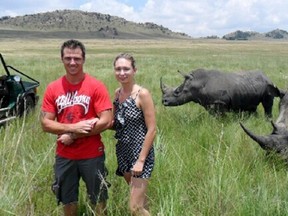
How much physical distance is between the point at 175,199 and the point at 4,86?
5549mm

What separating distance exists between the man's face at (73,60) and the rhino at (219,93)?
19.7 feet

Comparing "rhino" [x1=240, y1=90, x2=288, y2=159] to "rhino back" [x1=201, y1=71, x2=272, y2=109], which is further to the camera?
"rhino back" [x1=201, y1=71, x2=272, y2=109]

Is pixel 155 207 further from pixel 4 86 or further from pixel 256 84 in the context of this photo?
pixel 256 84

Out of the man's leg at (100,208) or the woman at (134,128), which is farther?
the man's leg at (100,208)

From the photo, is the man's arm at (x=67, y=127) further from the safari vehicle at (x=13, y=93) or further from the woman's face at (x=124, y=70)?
the safari vehicle at (x=13, y=93)

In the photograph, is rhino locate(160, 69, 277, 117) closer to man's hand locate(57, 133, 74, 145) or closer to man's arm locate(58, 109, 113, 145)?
man's arm locate(58, 109, 113, 145)

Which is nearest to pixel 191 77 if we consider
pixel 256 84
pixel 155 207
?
pixel 256 84

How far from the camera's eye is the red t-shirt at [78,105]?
13.0ft

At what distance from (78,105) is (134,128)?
0.52m

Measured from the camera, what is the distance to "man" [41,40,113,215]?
12.9ft

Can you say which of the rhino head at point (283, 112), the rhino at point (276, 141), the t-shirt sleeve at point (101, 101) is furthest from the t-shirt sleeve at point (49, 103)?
the rhino head at point (283, 112)

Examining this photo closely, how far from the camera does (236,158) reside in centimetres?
576

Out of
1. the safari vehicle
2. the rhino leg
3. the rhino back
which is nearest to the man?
the safari vehicle

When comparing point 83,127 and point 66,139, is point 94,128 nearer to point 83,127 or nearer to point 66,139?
point 83,127
